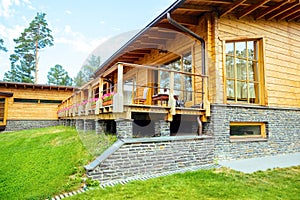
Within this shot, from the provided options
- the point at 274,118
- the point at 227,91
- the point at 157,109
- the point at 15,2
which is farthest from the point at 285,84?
the point at 15,2

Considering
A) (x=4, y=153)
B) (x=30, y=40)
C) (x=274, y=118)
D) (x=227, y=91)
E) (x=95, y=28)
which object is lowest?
(x=4, y=153)

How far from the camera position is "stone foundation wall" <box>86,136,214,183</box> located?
3.73 metres

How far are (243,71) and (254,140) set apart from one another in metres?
2.09

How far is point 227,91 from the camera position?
5.81 meters

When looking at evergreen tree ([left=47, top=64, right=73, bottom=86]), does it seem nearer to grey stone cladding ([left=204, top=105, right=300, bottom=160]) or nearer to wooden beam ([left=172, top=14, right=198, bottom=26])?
wooden beam ([left=172, top=14, right=198, bottom=26])

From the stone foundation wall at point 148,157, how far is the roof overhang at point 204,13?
11.2ft

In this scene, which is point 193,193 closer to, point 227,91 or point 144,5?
point 227,91

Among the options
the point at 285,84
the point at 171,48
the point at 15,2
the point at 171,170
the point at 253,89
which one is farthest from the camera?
the point at 15,2

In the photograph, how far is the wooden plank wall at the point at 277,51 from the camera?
612cm

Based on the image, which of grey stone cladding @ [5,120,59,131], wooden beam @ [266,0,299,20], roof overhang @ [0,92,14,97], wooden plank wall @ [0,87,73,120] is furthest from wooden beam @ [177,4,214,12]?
roof overhang @ [0,92,14,97]

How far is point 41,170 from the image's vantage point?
449 centimetres

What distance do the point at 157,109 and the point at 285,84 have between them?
16.4 ft

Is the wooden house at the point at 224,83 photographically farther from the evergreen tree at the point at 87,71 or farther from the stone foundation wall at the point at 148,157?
the evergreen tree at the point at 87,71

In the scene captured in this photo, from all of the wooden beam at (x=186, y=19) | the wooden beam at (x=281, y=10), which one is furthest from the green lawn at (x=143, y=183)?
the wooden beam at (x=281, y=10)
